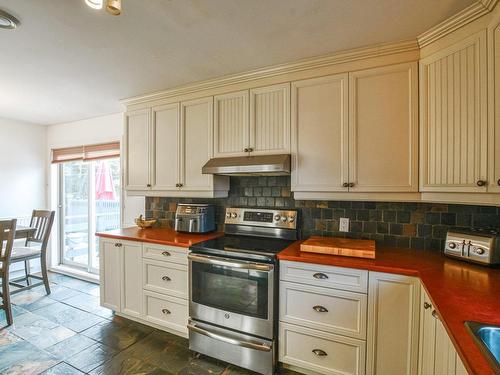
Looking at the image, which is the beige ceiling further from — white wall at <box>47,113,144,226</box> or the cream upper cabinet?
white wall at <box>47,113,144,226</box>

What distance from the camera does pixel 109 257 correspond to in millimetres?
2535

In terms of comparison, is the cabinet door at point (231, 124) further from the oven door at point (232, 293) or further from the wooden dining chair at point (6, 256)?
the wooden dining chair at point (6, 256)

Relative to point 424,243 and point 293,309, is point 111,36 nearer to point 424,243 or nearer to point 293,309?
point 293,309

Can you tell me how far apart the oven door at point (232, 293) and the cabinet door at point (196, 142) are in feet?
2.43

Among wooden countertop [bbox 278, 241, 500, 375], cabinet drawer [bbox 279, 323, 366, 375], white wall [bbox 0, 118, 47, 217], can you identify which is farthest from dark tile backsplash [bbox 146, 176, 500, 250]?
white wall [bbox 0, 118, 47, 217]

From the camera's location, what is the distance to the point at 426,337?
1.35 metres

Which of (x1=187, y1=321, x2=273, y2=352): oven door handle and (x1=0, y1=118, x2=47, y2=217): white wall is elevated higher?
(x1=0, y1=118, x2=47, y2=217): white wall

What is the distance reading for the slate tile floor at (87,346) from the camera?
1895 mm

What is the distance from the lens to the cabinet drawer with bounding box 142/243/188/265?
7.03ft

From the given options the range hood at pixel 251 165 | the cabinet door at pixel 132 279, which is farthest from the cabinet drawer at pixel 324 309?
the cabinet door at pixel 132 279

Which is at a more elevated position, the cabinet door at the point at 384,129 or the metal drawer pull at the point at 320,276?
the cabinet door at the point at 384,129

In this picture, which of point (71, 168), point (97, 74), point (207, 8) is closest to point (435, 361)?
point (207, 8)

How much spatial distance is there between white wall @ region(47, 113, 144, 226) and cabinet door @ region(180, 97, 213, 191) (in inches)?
41.4

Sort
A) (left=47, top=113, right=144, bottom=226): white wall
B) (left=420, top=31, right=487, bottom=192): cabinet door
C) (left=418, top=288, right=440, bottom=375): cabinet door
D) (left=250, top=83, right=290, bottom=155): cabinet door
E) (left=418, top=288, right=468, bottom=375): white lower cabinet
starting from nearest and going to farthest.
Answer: (left=418, top=288, right=468, bottom=375): white lower cabinet < (left=418, top=288, right=440, bottom=375): cabinet door < (left=420, top=31, right=487, bottom=192): cabinet door < (left=250, top=83, right=290, bottom=155): cabinet door < (left=47, top=113, right=144, bottom=226): white wall
